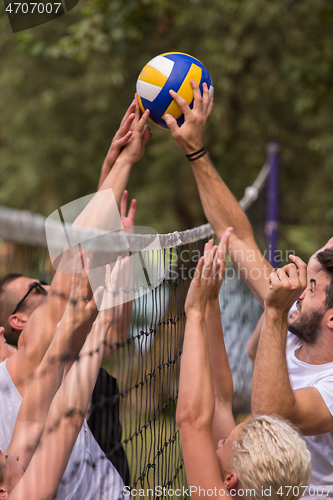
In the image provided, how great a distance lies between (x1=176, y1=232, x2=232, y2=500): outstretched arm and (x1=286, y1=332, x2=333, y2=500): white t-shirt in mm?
546

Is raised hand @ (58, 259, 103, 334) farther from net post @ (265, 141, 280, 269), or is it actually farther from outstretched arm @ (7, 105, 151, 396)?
net post @ (265, 141, 280, 269)

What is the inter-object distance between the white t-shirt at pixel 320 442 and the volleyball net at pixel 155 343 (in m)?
0.63

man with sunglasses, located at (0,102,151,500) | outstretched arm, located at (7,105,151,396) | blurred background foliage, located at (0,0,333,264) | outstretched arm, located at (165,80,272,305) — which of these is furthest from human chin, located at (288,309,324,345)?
blurred background foliage, located at (0,0,333,264)

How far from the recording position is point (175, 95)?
2527 millimetres

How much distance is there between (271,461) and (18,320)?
1.21 m

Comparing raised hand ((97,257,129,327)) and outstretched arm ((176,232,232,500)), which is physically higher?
raised hand ((97,257,129,327))

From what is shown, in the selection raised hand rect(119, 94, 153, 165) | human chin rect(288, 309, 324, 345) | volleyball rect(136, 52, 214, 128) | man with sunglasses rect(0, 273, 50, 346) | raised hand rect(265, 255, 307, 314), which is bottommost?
human chin rect(288, 309, 324, 345)

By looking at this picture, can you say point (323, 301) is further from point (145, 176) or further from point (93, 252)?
point (145, 176)

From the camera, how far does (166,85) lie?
2.62m

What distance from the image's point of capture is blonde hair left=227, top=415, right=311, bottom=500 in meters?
1.62

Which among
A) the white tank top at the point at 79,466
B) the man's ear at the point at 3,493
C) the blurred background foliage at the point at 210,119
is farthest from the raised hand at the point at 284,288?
the blurred background foliage at the point at 210,119

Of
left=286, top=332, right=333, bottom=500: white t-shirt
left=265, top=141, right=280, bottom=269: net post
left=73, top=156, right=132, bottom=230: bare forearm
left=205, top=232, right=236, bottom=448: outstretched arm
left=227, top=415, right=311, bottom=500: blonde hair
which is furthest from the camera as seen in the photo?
left=265, top=141, right=280, bottom=269: net post

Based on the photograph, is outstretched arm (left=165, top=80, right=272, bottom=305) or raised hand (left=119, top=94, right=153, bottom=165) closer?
raised hand (left=119, top=94, right=153, bottom=165)

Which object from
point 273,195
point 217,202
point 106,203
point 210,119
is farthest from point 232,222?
point 210,119
